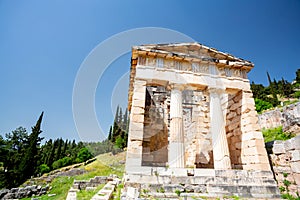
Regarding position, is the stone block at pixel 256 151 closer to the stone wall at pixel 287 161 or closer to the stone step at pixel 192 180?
the stone wall at pixel 287 161

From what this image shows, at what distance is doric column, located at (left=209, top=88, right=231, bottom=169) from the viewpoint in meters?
8.04

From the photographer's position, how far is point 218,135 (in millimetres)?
8625

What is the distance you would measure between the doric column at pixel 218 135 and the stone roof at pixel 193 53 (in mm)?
1999

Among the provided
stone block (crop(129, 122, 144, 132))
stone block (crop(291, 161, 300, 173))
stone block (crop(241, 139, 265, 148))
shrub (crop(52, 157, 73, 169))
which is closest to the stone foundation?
stone block (crop(291, 161, 300, 173))

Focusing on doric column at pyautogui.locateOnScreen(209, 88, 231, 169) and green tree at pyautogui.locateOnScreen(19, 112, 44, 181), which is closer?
doric column at pyautogui.locateOnScreen(209, 88, 231, 169)

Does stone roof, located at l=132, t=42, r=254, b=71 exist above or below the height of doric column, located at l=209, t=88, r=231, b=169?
above

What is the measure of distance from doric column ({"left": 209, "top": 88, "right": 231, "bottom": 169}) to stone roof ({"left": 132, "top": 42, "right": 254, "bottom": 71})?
2.00m

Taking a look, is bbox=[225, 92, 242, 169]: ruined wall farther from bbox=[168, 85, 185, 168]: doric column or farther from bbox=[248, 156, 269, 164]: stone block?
bbox=[168, 85, 185, 168]: doric column

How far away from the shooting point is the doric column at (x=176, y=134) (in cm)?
755

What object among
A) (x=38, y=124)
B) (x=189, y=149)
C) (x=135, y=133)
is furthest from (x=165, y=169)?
(x=38, y=124)

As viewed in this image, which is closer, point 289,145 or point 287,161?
point 289,145

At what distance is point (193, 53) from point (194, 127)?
17.8ft

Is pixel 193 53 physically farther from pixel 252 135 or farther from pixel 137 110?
pixel 252 135

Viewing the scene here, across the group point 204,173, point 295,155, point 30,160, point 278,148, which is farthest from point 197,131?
point 30,160
